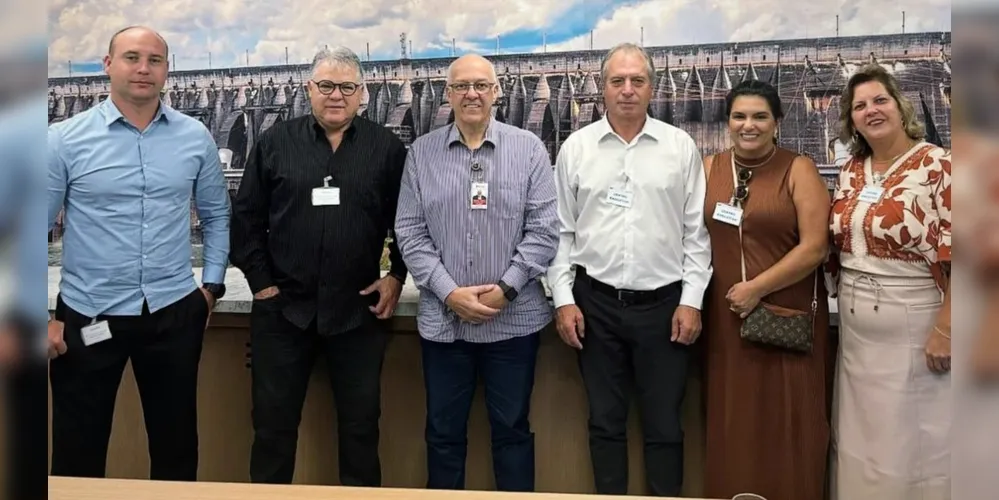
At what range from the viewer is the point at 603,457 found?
2.53m

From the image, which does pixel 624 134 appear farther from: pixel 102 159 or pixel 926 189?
pixel 102 159

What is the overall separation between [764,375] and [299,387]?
1.63 meters

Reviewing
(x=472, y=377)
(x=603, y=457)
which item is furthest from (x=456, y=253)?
(x=603, y=457)

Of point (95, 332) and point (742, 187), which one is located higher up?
point (742, 187)

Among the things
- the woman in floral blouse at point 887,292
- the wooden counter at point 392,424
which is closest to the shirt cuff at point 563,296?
the wooden counter at point 392,424

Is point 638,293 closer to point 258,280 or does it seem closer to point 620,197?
point 620,197

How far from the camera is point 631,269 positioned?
8.03 feet

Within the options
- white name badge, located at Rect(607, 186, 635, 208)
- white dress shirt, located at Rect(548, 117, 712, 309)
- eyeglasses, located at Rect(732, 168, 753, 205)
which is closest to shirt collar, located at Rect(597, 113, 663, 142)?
white dress shirt, located at Rect(548, 117, 712, 309)

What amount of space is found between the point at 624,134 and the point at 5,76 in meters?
2.32

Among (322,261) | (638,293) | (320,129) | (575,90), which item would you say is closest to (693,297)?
(638,293)

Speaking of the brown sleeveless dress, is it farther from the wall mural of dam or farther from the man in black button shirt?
the man in black button shirt

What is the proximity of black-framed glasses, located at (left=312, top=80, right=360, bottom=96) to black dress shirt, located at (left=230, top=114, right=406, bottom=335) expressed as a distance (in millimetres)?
117

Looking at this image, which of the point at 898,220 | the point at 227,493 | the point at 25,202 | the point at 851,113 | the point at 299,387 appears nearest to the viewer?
the point at 25,202

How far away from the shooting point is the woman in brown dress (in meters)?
2.36
